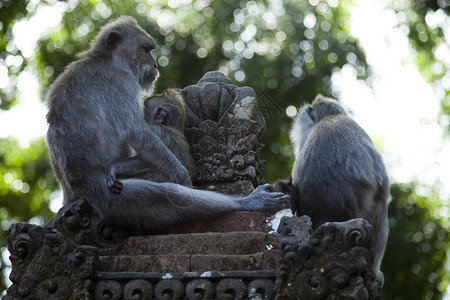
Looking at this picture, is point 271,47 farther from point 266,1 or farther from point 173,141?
point 173,141

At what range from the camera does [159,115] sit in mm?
5902

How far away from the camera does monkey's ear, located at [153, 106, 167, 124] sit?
5.88m

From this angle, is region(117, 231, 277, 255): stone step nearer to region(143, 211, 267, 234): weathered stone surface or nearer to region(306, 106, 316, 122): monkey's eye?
region(143, 211, 267, 234): weathered stone surface

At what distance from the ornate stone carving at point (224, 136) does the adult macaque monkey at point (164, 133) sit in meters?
0.11

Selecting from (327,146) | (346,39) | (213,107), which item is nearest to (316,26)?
(346,39)

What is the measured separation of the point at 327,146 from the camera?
7070mm

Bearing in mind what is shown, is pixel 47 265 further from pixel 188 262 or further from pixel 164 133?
pixel 164 133

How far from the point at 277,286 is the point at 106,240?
1.41m

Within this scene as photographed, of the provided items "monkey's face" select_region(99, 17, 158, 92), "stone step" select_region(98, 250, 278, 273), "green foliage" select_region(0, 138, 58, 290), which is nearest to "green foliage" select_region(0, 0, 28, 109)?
"green foliage" select_region(0, 138, 58, 290)

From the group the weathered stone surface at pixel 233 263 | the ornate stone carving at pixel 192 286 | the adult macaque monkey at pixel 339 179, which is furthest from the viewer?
the adult macaque monkey at pixel 339 179

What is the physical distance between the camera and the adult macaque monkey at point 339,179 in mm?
6938

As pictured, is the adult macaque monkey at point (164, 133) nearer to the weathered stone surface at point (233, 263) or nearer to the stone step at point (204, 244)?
the stone step at point (204, 244)

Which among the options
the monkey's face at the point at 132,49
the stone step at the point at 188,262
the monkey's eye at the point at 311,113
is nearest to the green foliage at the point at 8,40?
the monkey's eye at the point at 311,113

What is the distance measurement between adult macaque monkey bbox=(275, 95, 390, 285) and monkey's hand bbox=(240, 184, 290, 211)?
4.84ft
